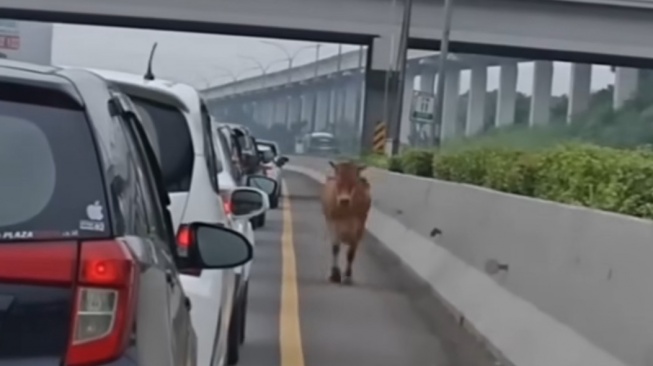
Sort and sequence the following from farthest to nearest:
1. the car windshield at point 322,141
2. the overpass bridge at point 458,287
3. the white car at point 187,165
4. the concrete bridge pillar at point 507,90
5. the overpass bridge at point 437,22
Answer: the car windshield at point 322,141
the overpass bridge at point 437,22
the concrete bridge pillar at point 507,90
the overpass bridge at point 458,287
the white car at point 187,165

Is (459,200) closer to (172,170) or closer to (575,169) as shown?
(575,169)

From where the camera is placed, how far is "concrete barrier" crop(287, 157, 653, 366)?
33.8 feet

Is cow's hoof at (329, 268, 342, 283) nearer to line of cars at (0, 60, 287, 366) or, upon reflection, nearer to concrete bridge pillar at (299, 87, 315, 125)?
line of cars at (0, 60, 287, 366)

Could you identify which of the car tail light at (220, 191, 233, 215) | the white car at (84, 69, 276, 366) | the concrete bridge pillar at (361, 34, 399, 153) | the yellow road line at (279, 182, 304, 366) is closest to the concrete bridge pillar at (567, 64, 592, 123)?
the concrete bridge pillar at (361, 34, 399, 153)

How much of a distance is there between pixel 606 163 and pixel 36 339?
10.4 metres

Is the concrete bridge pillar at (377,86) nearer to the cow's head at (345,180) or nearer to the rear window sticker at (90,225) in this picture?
the cow's head at (345,180)

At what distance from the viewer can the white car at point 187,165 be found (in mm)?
9273

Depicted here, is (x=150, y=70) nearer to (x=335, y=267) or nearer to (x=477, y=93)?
(x=335, y=267)

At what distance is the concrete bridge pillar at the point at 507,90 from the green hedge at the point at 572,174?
1892cm

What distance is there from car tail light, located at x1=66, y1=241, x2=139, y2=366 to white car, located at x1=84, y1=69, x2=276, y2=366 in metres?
4.71

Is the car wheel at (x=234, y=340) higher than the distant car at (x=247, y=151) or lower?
lower

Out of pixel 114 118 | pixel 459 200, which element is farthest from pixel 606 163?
pixel 114 118

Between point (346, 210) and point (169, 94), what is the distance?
486 inches

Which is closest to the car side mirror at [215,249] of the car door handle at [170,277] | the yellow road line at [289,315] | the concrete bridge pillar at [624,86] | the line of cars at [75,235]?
the car door handle at [170,277]
